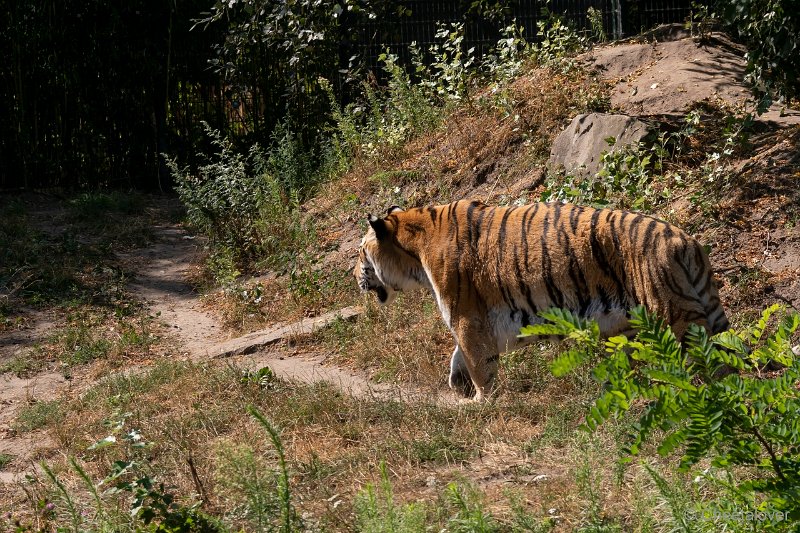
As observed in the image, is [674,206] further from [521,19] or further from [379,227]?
[521,19]

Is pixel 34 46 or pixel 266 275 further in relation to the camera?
pixel 34 46

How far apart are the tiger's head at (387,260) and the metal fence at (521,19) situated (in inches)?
248

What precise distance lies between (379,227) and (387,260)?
251 millimetres

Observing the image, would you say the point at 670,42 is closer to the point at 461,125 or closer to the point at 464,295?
the point at 461,125

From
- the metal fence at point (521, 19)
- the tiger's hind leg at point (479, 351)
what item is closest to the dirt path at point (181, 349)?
the tiger's hind leg at point (479, 351)

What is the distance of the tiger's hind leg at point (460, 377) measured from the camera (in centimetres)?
619

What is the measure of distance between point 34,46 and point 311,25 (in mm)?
6187

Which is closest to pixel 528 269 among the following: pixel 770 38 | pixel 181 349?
pixel 770 38

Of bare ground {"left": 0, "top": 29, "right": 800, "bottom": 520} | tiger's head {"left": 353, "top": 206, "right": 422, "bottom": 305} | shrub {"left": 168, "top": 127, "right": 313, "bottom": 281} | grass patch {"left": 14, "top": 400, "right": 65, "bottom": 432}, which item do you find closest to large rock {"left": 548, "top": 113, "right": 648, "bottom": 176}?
bare ground {"left": 0, "top": 29, "right": 800, "bottom": 520}

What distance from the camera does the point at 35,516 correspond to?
4.55 metres

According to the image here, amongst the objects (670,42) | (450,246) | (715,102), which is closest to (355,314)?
(450,246)

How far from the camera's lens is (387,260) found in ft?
21.5

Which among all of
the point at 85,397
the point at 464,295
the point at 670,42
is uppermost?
the point at 670,42

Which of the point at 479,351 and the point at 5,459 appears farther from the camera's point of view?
the point at 479,351
